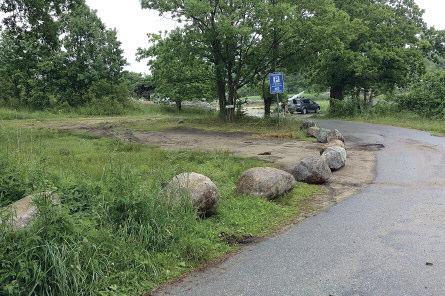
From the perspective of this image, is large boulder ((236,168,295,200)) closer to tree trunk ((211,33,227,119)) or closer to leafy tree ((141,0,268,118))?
leafy tree ((141,0,268,118))

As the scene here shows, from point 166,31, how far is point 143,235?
1954cm

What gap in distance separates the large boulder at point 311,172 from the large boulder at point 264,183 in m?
1.35

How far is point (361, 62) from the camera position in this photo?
3044 centimetres

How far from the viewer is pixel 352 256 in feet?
18.5

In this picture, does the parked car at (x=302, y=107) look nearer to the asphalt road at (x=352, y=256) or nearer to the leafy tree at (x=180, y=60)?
the leafy tree at (x=180, y=60)

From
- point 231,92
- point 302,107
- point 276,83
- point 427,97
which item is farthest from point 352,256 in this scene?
point 302,107

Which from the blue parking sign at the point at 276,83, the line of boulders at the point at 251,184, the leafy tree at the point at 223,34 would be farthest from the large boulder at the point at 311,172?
the leafy tree at the point at 223,34

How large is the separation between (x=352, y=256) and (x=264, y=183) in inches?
107

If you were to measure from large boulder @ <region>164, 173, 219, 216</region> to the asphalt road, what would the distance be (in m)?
1.05

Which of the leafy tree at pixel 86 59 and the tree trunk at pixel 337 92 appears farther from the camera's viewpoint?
the tree trunk at pixel 337 92

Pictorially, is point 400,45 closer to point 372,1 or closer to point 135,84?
point 372,1

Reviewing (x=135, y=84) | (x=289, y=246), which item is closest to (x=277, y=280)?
(x=289, y=246)

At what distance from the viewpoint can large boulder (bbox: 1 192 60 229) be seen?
4.54m

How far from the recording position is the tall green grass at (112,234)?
414 cm
